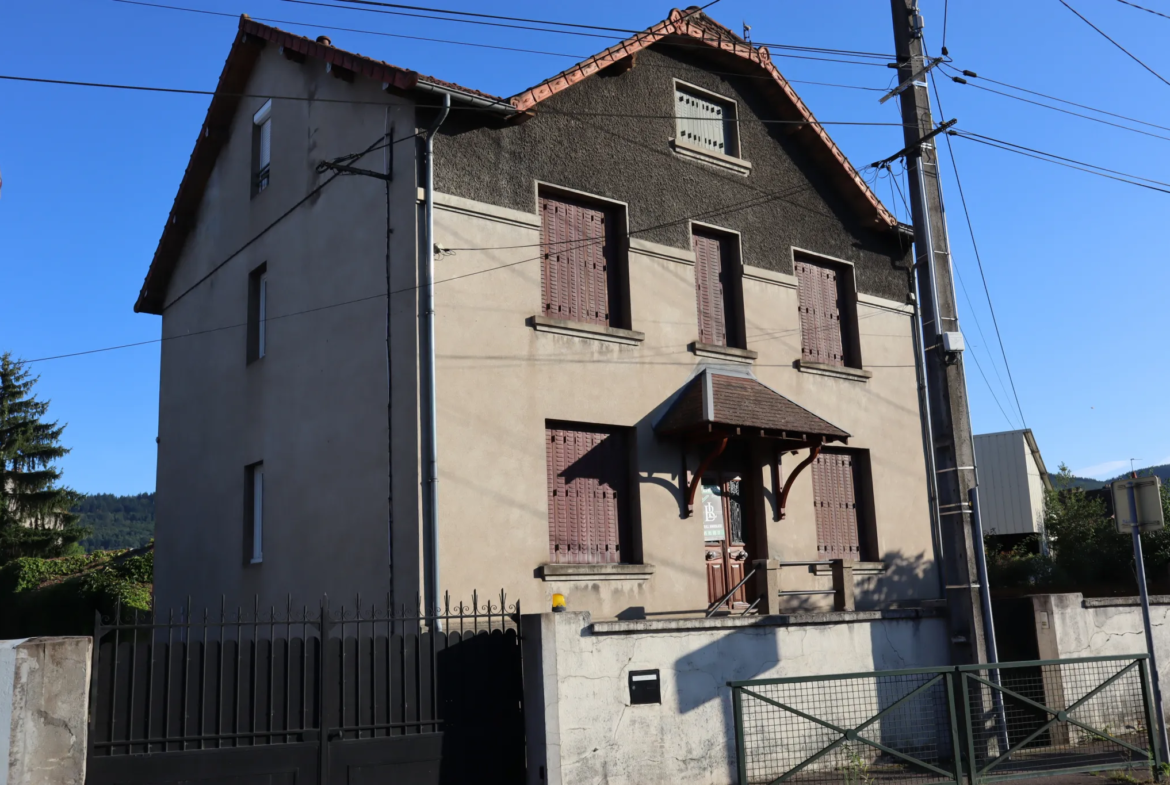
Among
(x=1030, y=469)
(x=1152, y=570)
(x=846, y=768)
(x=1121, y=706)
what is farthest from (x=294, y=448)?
(x=1030, y=469)

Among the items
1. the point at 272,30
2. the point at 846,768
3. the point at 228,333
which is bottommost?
the point at 846,768

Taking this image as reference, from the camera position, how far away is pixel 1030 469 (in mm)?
32469

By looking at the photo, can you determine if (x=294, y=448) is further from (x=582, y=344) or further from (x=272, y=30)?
(x=272, y=30)

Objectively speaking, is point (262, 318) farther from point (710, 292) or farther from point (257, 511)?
point (710, 292)

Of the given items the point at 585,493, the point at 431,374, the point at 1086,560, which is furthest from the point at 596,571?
the point at 1086,560

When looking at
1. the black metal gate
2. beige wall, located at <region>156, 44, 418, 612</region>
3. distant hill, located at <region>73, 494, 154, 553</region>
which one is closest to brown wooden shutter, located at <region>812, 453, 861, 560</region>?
beige wall, located at <region>156, 44, 418, 612</region>

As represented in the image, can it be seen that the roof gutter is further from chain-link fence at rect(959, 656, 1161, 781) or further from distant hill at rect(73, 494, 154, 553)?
distant hill at rect(73, 494, 154, 553)

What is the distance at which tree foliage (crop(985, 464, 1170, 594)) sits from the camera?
19750 millimetres

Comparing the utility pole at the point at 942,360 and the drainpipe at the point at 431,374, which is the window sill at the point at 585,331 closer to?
the drainpipe at the point at 431,374

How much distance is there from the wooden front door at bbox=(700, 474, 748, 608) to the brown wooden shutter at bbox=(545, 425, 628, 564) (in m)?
1.48

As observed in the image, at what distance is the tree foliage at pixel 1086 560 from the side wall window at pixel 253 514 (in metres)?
13.9

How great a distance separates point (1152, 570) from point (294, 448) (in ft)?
50.6

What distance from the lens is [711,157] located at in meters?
16.2

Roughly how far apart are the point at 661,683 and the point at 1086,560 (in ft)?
42.6
